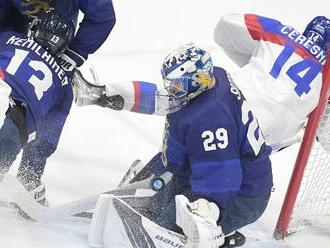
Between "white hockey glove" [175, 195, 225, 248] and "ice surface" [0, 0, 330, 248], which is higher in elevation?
"white hockey glove" [175, 195, 225, 248]

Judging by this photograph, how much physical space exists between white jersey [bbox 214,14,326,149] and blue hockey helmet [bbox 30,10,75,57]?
55 centimetres

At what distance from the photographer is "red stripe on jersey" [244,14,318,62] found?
2305 millimetres

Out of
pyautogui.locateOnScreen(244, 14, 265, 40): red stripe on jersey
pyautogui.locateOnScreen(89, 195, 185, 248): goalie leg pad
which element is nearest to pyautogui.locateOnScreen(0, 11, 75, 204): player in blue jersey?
pyautogui.locateOnScreen(89, 195, 185, 248): goalie leg pad

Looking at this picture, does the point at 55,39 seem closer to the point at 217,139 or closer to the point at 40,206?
the point at 40,206

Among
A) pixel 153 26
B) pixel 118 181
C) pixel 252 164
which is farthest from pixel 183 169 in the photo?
pixel 153 26

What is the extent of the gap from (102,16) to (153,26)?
69.3 inches

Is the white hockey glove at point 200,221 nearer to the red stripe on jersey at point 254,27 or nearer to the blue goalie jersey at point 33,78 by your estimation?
the blue goalie jersey at point 33,78

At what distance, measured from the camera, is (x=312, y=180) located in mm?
2312

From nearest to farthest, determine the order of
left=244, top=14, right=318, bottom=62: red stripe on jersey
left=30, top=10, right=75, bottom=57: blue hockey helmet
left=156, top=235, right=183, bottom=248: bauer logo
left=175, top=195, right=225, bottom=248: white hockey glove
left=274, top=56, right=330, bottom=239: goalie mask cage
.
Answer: left=175, top=195, right=225, bottom=248: white hockey glove
left=156, top=235, right=183, bottom=248: bauer logo
left=30, top=10, right=75, bottom=57: blue hockey helmet
left=274, top=56, right=330, bottom=239: goalie mask cage
left=244, top=14, right=318, bottom=62: red stripe on jersey

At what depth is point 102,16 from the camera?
2242 mm

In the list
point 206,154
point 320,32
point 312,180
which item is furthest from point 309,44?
point 206,154

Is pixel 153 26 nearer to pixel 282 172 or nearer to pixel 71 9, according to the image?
pixel 282 172

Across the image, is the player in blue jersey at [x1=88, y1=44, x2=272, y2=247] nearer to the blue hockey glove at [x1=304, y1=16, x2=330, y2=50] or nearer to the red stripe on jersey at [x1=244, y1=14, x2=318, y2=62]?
the red stripe on jersey at [x1=244, y1=14, x2=318, y2=62]

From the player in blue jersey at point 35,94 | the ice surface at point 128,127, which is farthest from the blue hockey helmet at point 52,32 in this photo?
the ice surface at point 128,127
